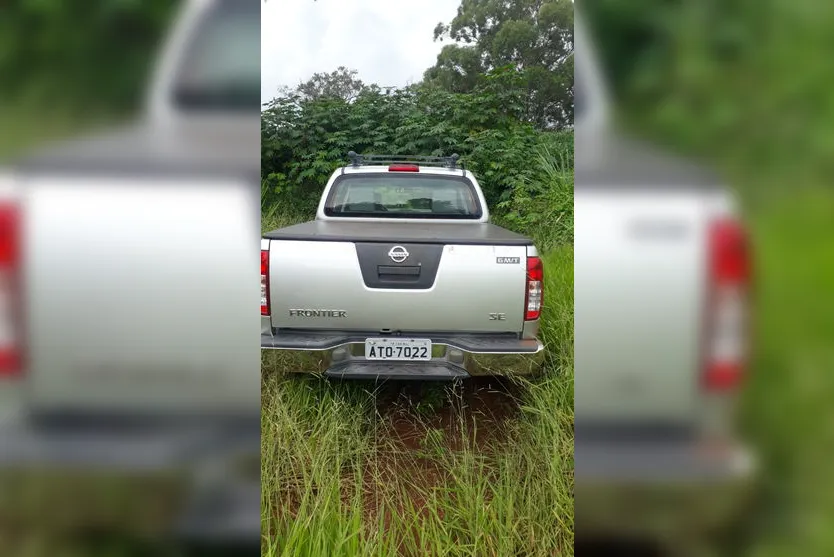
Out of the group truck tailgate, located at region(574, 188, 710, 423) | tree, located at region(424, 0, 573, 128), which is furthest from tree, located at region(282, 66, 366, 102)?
truck tailgate, located at region(574, 188, 710, 423)

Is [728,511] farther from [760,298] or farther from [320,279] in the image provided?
[320,279]

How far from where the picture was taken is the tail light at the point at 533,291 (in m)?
1.81

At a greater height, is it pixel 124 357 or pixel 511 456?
pixel 124 357

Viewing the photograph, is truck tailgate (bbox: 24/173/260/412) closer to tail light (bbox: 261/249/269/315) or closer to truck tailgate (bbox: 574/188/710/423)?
truck tailgate (bbox: 574/188/710/423)

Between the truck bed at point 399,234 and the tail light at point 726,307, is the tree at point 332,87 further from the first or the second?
the tail light at point 726,307

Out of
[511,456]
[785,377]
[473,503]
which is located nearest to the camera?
[785,377]

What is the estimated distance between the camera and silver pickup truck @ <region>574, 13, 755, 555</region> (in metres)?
0.81

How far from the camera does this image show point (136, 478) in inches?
36.6

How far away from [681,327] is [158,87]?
3.30 feet

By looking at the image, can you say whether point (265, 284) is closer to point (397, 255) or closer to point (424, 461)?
point (397, 255)

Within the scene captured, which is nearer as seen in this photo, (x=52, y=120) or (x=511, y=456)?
(x=52, y=120)

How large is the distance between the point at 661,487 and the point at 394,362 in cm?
98

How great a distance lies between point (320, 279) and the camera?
1.77m

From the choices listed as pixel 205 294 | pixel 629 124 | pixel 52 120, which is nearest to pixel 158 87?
pixel 52 120
